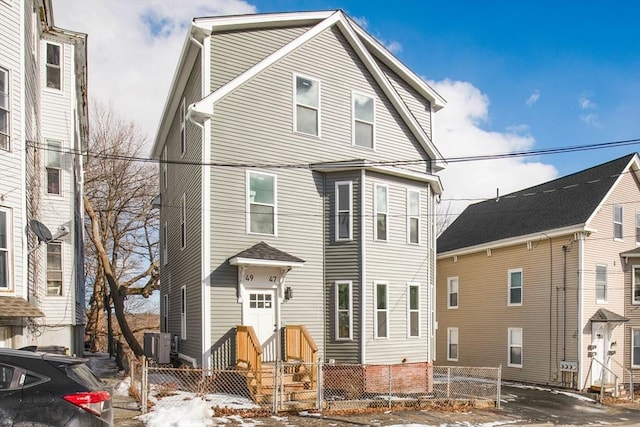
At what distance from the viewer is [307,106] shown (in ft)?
53.8

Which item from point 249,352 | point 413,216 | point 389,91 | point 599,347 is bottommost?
point 599,347

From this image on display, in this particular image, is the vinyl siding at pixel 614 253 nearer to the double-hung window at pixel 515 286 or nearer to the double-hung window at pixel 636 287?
the double-hung window at pixel 636 287

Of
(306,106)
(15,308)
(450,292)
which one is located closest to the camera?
(15,308)

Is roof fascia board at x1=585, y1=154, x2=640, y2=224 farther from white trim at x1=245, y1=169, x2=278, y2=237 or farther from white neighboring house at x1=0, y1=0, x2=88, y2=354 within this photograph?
white neighboring house at x1=0, y1=0, x2=88, y2=354

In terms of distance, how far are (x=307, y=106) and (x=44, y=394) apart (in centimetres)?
1180

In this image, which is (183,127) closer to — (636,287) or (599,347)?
(599,347)

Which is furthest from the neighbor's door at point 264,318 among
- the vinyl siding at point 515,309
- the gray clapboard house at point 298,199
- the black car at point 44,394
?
the vinyl siding at point 515,309

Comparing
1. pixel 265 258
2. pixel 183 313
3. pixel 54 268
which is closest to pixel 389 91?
pixel 265 258

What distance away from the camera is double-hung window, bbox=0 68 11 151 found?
11461 millimetres

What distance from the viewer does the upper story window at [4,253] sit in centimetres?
1111

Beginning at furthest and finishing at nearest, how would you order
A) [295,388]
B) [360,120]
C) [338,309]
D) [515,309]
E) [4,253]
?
[515,309] < [360,120] < [338,309] < [295,388] < [4,253]

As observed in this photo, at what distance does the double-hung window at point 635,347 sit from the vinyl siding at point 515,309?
3.49 meters

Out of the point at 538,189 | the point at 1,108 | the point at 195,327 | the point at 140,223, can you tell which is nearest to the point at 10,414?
the point at 1,108

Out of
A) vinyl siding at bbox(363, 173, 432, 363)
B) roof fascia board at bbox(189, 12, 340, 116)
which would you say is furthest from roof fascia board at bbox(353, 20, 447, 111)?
vinyl siding at bbox(363, 173, 432, 363)
